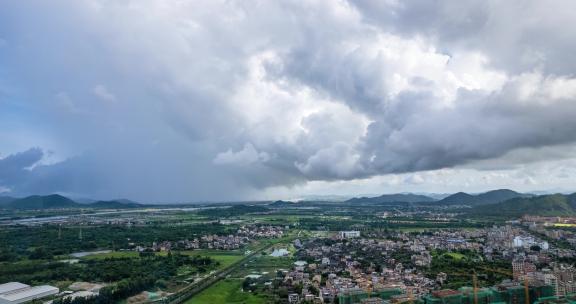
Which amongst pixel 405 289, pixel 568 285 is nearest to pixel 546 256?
pixel 568 285

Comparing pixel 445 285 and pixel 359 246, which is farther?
pixel 359 246

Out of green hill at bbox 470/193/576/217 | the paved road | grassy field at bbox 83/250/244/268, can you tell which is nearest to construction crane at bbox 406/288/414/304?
the paved road

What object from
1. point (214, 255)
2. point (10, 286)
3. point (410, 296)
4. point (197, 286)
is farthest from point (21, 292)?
point (410, 296)

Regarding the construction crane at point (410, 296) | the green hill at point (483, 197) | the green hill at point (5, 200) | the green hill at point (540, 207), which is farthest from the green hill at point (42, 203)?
the construction crane at point (410, 296)

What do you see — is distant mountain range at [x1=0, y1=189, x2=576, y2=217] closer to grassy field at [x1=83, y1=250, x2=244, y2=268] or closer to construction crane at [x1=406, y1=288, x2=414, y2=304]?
grassy field at [x1=83, y1=250, x2=244, y2=268]

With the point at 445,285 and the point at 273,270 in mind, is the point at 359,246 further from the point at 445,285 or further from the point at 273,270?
the point at 445,285

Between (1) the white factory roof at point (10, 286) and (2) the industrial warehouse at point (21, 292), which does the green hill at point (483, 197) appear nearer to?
(2) the industrial warehouse at point (21, 292)

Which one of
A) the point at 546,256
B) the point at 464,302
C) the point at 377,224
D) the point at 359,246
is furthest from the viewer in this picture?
the point at 377,224
